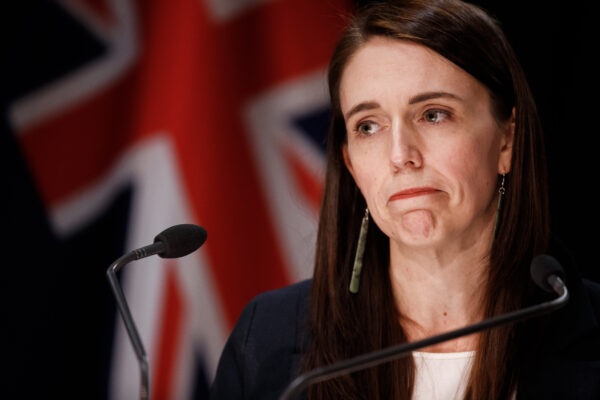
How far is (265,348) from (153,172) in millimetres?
826

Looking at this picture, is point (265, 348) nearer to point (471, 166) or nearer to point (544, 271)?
point (471, 166)

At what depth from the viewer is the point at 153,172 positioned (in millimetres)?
2297

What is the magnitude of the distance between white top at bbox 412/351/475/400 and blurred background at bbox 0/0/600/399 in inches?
26.2

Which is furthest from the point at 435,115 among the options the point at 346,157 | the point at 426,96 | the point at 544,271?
the point at 544,271

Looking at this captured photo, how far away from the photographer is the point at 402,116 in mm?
1503

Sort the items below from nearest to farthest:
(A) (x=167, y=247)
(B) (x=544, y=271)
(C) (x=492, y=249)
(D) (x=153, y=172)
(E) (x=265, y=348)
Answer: (B) (x=544, y=271) < (A) (x=167, y=247) < (C) (x=492, y=249) < (E) (x=265, y=348) < (D) (x=153, y=172)

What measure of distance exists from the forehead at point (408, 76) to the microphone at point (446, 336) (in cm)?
50

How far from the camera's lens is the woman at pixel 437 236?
1483mm

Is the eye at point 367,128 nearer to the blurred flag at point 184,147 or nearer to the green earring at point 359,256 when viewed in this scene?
the green earring at point 359,256

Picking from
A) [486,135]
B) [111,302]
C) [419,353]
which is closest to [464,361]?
[419,353]

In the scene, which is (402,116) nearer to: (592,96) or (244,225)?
(592,96)

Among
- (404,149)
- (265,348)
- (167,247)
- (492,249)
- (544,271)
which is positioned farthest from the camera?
(265,348)

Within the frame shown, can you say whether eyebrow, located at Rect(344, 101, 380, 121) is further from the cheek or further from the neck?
the neck

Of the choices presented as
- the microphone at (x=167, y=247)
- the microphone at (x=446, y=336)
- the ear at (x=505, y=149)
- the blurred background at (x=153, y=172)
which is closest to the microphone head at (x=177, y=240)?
the microphone at (x=167, y=247)
